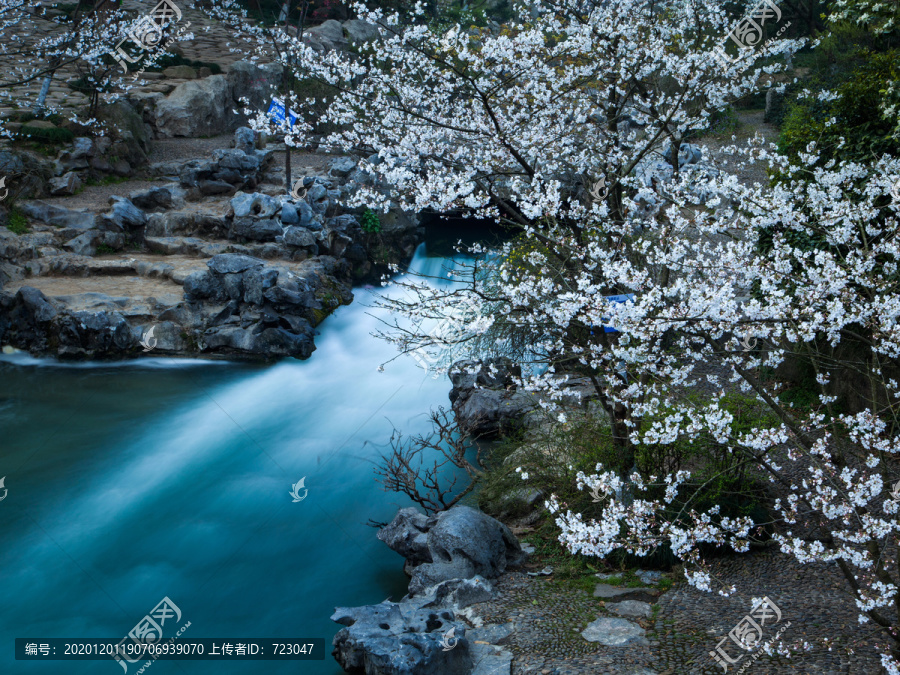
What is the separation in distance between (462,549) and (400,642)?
1065 millimetres

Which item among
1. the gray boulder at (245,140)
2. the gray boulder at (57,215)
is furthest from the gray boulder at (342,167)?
the gray boulder at (57,215)

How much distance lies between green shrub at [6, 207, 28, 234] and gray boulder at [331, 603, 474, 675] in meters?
10.4

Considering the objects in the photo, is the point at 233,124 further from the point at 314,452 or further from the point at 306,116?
the point at 314,452

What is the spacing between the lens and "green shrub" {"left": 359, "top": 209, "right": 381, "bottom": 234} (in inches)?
551

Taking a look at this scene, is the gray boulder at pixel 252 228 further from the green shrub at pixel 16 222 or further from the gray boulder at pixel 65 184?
the gray boulder at pixel 65 184

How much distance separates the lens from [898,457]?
18.8 ft

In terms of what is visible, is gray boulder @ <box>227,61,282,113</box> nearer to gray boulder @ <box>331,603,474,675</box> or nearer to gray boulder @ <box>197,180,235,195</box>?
gray boulder @ <box>197,180,235,195</box>

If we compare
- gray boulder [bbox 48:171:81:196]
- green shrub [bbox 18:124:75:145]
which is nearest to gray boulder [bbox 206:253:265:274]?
gray boulder [bbox 48:171:81:196]

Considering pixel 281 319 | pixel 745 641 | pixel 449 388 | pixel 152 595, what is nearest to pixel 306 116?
pixel 281 319

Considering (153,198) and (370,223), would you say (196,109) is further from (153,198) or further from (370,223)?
(370,223)

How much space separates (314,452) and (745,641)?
6.01 metres

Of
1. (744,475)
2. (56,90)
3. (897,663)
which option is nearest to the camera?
(897,663)

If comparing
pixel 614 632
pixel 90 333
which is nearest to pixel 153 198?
pixel 90 333

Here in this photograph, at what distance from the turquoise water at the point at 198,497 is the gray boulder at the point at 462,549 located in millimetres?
777
